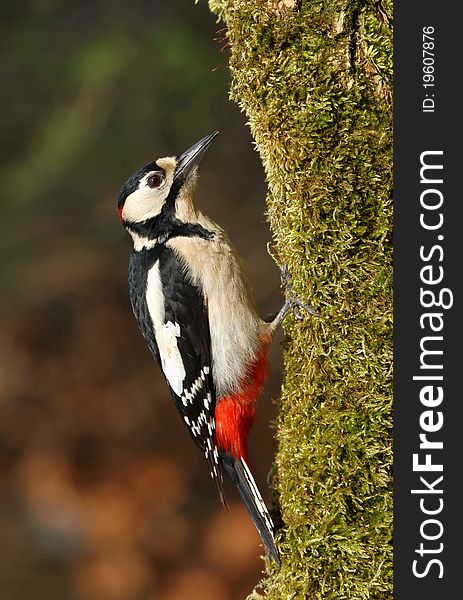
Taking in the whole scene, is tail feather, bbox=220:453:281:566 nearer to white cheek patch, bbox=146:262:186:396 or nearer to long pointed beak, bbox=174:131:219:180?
white cheek patch, bbox=146:262:186:396

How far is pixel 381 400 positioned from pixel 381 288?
0.31 meters

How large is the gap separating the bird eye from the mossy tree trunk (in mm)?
654

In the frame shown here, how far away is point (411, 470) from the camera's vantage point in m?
2.19

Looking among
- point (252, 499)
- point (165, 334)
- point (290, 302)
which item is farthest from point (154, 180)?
point (252, 499)

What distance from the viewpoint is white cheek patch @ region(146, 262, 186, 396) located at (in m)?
2.89

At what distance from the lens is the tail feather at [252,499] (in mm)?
2525

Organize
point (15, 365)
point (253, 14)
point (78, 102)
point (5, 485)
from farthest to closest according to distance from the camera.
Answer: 1. point (15, 365)
2. point (5, 485)
3. point (78, 102)
4. point (253, 14)

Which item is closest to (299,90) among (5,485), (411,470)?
(411,470)

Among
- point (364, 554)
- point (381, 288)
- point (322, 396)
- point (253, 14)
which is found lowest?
point (364, 554)

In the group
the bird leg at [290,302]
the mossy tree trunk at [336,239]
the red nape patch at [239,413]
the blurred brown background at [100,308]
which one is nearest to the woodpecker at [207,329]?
the red nape patch at [239,413]

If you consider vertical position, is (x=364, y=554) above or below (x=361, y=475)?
below

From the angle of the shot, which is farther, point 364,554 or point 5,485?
point 5,485

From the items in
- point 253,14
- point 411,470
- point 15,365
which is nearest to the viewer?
point 411,470

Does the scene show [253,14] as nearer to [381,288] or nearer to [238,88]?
[238,88]
